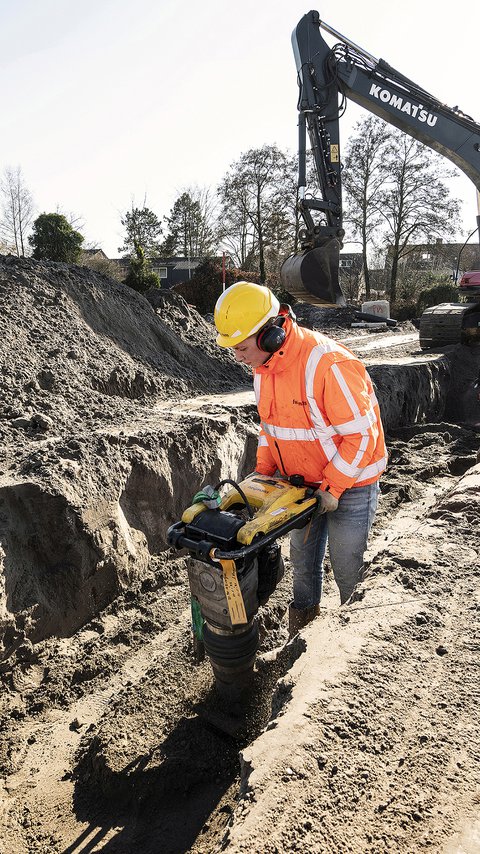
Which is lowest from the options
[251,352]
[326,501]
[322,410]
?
[326,501]

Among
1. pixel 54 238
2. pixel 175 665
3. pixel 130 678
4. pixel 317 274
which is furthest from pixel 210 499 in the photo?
pixel 54 238

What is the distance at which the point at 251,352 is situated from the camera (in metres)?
3.01

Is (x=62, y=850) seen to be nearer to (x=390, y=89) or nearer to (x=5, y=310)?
(x=5, y=310)

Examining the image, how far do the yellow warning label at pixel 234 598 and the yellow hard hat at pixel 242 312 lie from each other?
1.14 m

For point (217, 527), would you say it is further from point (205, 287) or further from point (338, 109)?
point (205, 287)

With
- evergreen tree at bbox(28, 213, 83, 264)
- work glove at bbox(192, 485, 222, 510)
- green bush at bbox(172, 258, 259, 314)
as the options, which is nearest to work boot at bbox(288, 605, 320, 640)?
work glove at bbox(192, 485, 222, 510)

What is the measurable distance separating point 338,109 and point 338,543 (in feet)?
28.5

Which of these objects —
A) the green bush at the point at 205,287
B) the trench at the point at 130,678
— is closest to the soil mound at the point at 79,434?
the trench at the point at 130,678

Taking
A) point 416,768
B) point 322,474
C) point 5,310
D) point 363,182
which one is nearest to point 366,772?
point 416,768

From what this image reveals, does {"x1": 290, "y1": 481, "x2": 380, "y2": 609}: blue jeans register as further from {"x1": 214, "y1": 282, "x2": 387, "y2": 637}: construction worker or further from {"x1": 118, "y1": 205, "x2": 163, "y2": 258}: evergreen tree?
{"x1": 118, "y1": 205, "x2": 163, "y2": 258}: evergreen tree

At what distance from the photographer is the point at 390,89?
31.3 ft

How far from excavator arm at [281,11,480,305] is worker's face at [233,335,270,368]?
6.27 m

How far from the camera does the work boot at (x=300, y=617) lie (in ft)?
11.7

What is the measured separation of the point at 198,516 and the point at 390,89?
9362mm
